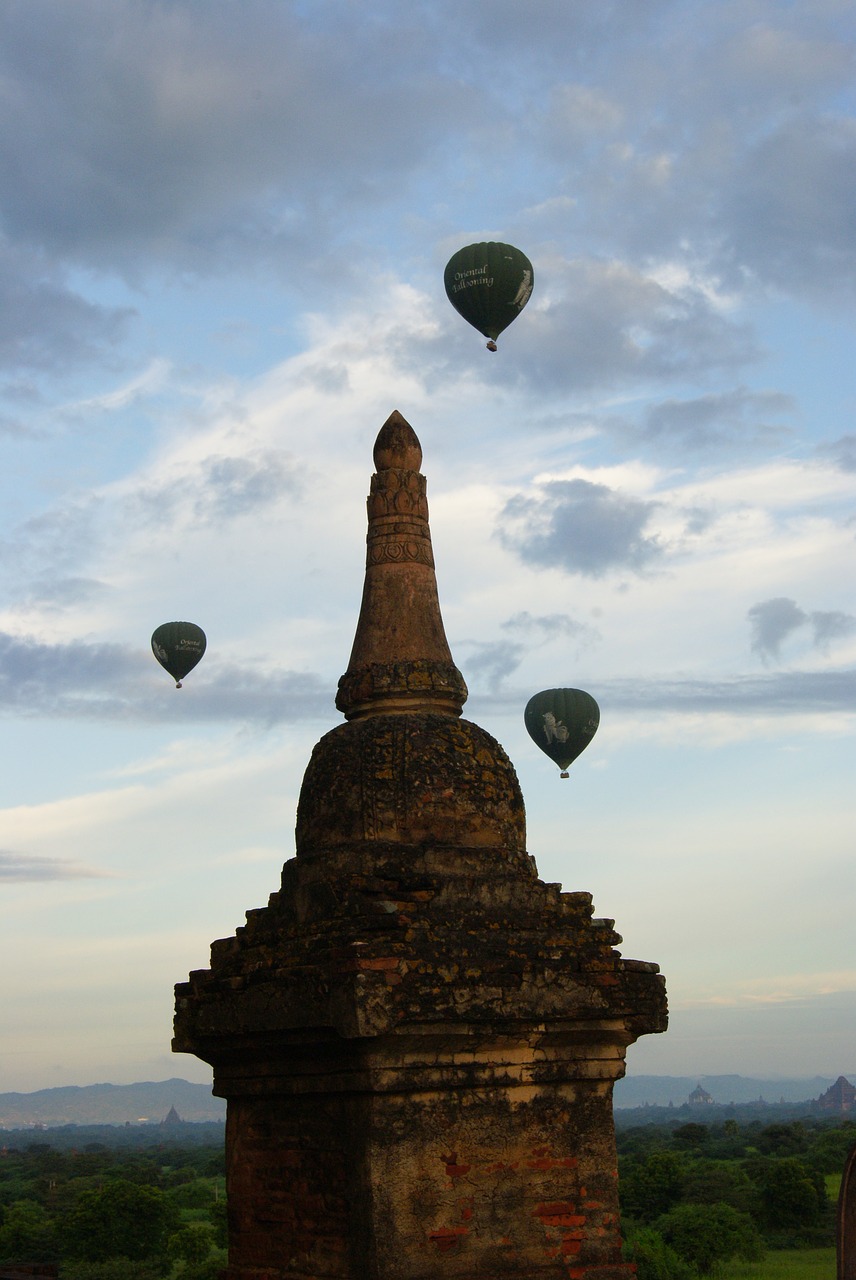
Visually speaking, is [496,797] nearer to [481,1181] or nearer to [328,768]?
[328,768]

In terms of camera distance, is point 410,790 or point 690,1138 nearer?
point 410,790

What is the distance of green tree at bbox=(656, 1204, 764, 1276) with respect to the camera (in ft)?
166

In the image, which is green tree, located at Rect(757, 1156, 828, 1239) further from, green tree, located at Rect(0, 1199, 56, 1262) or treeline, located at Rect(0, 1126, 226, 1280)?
green tree, located at Rect(0, 1199, 56, 1262)

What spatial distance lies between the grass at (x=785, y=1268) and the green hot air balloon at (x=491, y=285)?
127ft

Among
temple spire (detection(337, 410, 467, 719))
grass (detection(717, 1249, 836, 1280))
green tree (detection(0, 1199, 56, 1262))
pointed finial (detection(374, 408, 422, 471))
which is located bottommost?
grass (detection(717, 1249, 836, 1280))

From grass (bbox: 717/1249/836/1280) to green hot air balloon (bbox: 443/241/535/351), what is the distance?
3864 centimetres

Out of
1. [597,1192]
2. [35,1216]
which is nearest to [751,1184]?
[35,1216]

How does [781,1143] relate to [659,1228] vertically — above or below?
above

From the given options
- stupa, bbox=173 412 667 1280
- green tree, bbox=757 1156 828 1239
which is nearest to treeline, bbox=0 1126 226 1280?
green tree, bbox=757 1156 828 1239

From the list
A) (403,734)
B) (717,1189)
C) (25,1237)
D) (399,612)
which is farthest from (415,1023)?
(717,1189)

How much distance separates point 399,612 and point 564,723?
18.6 metres

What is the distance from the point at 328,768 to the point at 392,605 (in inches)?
43.1

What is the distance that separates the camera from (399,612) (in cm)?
856

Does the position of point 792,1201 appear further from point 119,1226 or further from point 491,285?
point 491,285
